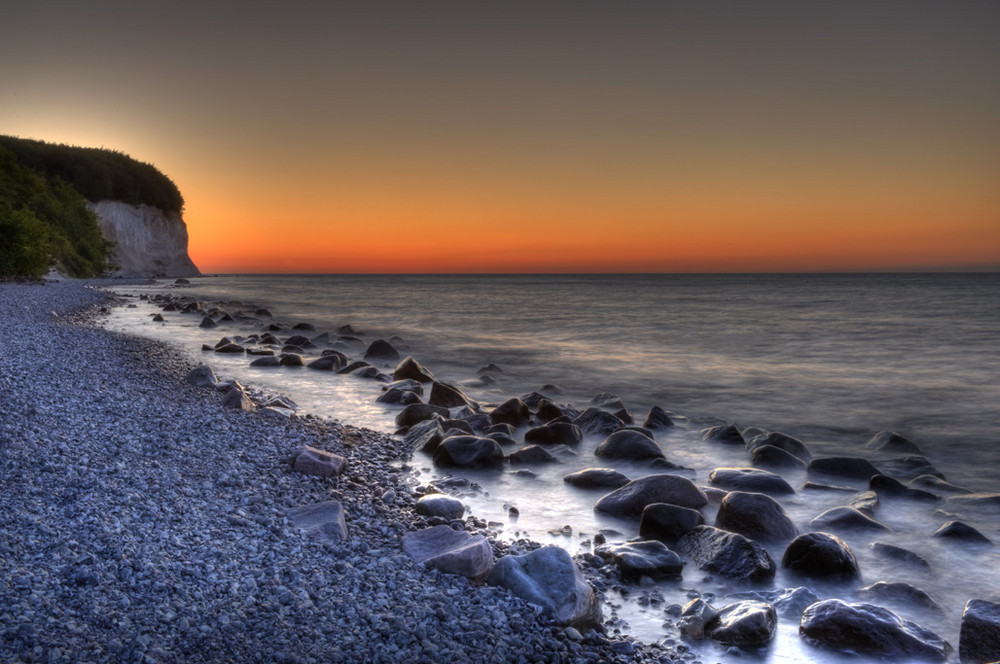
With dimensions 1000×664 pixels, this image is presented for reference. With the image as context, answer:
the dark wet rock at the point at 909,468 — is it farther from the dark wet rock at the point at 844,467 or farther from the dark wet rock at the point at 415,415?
the dark wet rock at the point at 415,415

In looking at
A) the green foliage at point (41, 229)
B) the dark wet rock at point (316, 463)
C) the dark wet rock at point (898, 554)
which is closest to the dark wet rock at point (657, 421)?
the dark wet rock at point (898, 554)

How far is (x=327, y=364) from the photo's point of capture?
502 inches

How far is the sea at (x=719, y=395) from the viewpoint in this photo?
14.7 feet

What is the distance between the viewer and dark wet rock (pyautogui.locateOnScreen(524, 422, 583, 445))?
25.5 ft

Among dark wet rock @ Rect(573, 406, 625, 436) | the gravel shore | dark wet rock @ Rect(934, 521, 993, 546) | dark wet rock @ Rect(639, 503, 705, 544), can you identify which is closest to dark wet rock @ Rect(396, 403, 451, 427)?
dark wet rock @ Rect(573, 406, 625, 436)

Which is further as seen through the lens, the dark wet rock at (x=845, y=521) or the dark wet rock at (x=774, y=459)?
the dark wet rock at (x=774, y=459)

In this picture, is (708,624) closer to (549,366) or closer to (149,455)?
(149,455)

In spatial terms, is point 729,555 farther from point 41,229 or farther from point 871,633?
point 41,229

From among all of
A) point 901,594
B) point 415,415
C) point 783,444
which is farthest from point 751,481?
point 415,415

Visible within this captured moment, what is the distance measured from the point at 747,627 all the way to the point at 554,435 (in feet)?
14.1

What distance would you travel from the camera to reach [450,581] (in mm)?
3779

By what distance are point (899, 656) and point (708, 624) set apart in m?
1.02

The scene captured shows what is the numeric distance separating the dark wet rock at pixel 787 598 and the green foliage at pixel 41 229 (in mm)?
29508

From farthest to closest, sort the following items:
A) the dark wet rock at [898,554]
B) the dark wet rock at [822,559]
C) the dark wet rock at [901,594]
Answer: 1. the dark wet rock at [898,554]
2. the dark wet rock at [822,559]
3. the dark wet rock at [901,594]
